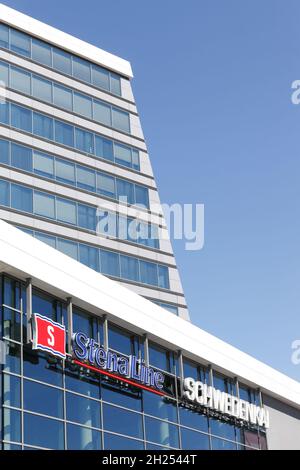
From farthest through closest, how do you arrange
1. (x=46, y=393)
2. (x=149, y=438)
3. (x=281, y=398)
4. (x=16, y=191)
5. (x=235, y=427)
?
(x=16, y=191) < (x=281, y=398) < (x=235, y=427) < (x=149, y=438) < (x=46, y=393)

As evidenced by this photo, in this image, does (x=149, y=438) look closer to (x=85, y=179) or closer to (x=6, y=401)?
(x=6, y=401)

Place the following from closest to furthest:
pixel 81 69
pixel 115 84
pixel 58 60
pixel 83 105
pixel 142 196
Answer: pixel 58 60
pixel 83 105
pixel 81 69
pixel 142 196
pixel 115 84

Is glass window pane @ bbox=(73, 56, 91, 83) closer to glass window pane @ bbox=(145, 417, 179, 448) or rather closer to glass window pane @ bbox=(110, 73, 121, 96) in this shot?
glass window pane @ bbox=(110, 73, 121, 96)

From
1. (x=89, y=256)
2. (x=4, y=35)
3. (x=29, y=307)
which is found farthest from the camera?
(x=4, y=35)

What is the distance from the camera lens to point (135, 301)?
45.8 metres

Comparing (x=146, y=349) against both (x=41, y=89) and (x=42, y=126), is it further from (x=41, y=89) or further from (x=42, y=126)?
(x=41, y=89)

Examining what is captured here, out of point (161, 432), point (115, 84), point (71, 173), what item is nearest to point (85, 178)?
point (71, 173)

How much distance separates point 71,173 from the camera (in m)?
71.2

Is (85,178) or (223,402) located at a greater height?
(85,178)

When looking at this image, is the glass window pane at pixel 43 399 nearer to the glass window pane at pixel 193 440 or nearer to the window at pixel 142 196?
the glass window pane at pixel 193 440

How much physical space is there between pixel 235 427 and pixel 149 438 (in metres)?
9.49

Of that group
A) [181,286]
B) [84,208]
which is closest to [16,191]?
[84,208]

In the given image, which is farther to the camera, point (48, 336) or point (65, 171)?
point (65, 171)

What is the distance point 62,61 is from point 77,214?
12048mm
